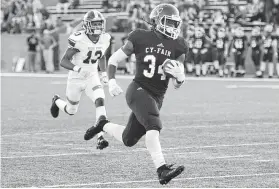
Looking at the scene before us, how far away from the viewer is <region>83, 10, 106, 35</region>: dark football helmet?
933cm

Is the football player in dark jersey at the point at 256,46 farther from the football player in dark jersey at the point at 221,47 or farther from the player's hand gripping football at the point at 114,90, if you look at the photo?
the player's hand gripping football at the point at 114,90

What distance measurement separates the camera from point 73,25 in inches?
1097

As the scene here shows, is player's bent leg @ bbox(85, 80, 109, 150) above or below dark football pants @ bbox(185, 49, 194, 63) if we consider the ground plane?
above

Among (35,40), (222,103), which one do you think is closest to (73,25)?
(35,40)

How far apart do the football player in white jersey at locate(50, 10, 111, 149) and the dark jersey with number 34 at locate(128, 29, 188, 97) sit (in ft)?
7.42

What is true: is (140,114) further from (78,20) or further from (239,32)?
(78,20)

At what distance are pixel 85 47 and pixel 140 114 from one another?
319cm

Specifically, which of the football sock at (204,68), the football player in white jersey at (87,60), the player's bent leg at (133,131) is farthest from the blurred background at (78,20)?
the player's bent leg at (133,131)

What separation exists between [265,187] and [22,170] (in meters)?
2.84

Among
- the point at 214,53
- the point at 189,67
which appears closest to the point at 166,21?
the point at 214,53

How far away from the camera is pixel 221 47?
75.3 feet

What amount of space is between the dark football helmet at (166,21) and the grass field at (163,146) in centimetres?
183

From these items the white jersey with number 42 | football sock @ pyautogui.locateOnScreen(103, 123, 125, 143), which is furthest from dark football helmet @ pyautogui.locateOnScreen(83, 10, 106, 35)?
football sock @ pyautogui.locateOnScreen(103, 123, 125, 143)

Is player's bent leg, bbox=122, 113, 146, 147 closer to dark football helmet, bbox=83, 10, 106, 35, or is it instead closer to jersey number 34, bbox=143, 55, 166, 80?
jersey number 34, bbox=143, 55, 166, 80
